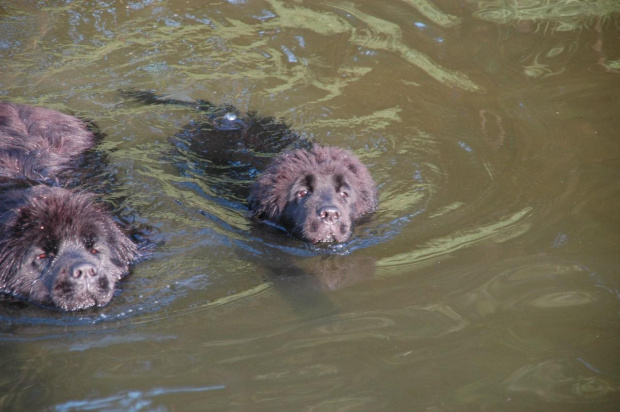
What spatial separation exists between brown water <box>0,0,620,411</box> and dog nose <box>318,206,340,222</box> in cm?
31

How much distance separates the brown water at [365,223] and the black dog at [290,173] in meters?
0.22

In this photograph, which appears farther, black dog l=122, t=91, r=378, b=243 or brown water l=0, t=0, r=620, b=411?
black dog l=122, t=91, r=378, b=243

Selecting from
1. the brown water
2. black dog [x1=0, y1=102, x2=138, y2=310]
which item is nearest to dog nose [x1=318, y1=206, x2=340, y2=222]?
the brown water

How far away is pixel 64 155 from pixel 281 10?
4.65m

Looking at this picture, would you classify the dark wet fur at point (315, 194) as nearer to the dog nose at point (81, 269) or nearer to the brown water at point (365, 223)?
the brown water at point (365, 223)

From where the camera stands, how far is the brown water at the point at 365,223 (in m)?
4.30

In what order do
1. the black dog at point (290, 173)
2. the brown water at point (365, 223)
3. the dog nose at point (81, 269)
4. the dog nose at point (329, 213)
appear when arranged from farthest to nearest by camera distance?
the black dog at point (290, 173)
the dog nose at point (329, 213)
the dog nose at point (81, 269)
the brown water at point (365, 223)

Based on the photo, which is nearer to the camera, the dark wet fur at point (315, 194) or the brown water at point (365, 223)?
the brown water at point (365, 223)

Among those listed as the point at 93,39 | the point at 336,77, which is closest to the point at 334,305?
the point at 336,77

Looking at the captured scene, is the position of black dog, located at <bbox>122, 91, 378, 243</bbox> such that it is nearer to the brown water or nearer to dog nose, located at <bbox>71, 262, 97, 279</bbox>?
the brown water

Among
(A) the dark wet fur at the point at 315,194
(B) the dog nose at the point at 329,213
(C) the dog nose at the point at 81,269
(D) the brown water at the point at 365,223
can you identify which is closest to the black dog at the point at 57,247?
(C) the dog nose at the point at 81,269

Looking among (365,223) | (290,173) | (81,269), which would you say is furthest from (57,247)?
(365,223)

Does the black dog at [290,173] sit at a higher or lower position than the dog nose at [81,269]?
higher

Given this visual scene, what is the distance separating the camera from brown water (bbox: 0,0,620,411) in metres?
4.30
